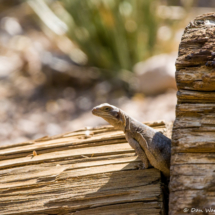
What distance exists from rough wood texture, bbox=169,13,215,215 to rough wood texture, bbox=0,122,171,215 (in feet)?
1.33

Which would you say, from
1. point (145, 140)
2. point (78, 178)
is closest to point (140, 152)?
point (145, 140)

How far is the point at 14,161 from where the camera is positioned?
3.93 m

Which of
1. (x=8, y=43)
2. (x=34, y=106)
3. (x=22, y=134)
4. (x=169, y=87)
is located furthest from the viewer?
(x=8, y=43)

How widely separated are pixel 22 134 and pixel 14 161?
3.82 meters

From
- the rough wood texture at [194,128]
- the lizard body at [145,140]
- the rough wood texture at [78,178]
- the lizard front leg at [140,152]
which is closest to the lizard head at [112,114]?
the lizard body at [145,140]

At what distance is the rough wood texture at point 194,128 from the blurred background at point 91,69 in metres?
4.40

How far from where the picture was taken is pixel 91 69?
9664 millimetres

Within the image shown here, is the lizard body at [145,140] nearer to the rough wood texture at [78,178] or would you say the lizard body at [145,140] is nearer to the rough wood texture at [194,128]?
the rough wood texture at [78,178]

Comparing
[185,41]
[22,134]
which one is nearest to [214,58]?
[185,41]

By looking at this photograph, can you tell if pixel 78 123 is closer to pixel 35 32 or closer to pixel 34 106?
pixel 34 106

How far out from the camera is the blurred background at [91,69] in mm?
8055

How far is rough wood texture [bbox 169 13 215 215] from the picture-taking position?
2492 mm

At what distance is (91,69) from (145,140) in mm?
6535

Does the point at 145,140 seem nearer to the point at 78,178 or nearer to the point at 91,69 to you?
the point at 78,178
